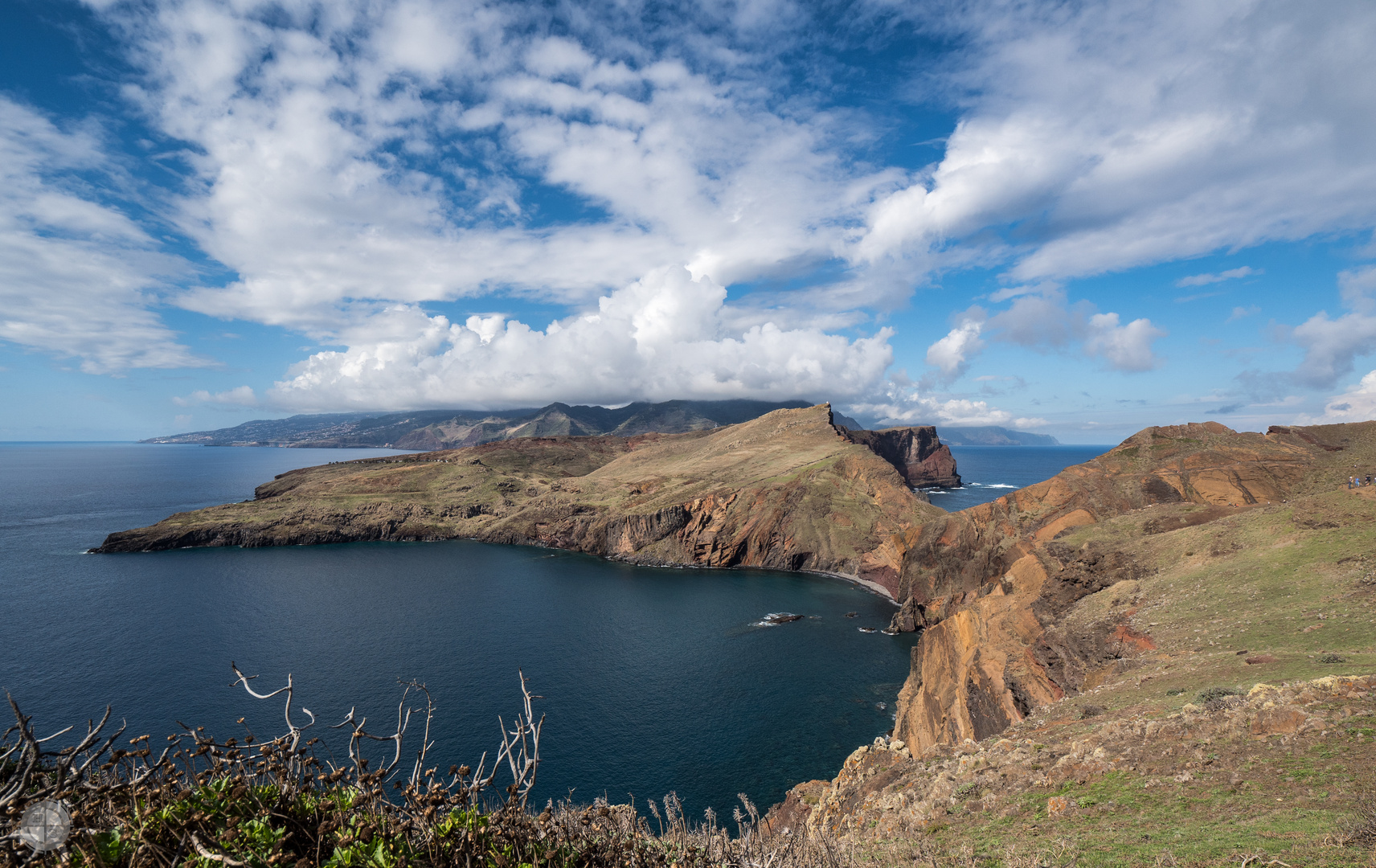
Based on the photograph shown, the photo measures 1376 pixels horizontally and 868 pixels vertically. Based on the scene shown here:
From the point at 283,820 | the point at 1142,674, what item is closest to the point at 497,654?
the point at 1142,674

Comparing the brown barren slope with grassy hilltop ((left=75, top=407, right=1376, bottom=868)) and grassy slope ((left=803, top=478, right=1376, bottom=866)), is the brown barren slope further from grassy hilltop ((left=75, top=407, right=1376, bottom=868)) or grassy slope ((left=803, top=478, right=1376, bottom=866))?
grassy slope ((left=803, top=478, right=1376, bottom=866))

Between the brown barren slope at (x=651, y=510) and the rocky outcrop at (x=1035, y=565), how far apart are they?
19.3 metres

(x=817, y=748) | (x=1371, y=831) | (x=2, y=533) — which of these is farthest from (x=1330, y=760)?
(x=2, y=533)

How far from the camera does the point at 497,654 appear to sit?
62.7m

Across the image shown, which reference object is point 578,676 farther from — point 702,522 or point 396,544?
point 396,544

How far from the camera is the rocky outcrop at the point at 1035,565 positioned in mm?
34906

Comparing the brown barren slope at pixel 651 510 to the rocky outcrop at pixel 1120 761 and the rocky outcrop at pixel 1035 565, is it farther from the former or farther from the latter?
the rocky outcrop at pixel 1120 761

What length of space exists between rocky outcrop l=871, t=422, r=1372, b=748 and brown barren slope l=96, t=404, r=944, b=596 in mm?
19310

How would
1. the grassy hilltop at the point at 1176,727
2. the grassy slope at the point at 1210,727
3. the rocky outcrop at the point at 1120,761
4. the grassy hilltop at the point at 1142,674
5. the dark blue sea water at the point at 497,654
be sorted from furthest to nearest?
the dark blue sea water at the point at 497,654 < the rocky outcrop at the point at 1120,761 < the grassy hilltop at the point at 1142,674 < the grassy hilltop at the point at 1176,727 < the grassy slope at the point at 1210,727

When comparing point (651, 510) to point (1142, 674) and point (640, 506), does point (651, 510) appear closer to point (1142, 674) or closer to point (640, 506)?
point (640, 506)

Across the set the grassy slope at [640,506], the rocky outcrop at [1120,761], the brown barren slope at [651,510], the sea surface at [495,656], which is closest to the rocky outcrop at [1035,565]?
the sea surface at [495,656]

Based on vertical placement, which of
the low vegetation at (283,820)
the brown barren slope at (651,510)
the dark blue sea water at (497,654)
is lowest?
the dark blue sea water at (497,654)

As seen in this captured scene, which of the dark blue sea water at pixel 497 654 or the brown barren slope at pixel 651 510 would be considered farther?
the brown barren slope at pixel 651 510

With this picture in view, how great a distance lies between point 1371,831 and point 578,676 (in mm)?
55281
